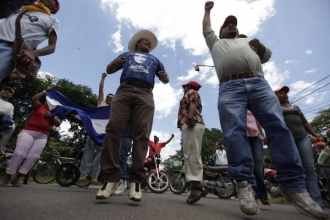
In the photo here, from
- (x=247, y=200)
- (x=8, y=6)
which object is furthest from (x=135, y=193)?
(x=8, y=6)

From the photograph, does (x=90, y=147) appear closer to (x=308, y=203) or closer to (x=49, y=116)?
(x=49, y=116)

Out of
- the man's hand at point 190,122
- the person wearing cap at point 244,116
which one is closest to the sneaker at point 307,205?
the person wearing cap at point 244,116

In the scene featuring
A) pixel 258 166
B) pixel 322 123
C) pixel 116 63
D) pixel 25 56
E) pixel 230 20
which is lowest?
pixel 258 166

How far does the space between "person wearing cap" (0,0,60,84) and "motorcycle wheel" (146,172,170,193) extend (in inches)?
223

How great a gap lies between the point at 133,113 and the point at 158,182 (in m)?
4.75

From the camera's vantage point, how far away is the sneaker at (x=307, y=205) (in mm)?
2023

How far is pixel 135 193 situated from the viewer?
9.12 ft

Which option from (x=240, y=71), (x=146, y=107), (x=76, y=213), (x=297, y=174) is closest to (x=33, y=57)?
(x=76, y=213)

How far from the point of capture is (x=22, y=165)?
4.87 metres

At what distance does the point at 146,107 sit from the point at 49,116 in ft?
9.40

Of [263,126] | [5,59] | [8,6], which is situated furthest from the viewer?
[263,126]

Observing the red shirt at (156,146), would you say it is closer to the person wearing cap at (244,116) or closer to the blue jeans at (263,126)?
the person wearing cap at (244,116)

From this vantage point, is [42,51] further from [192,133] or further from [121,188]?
[121,188]

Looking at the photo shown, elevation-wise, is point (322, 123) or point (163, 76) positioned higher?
point (322, 123)
